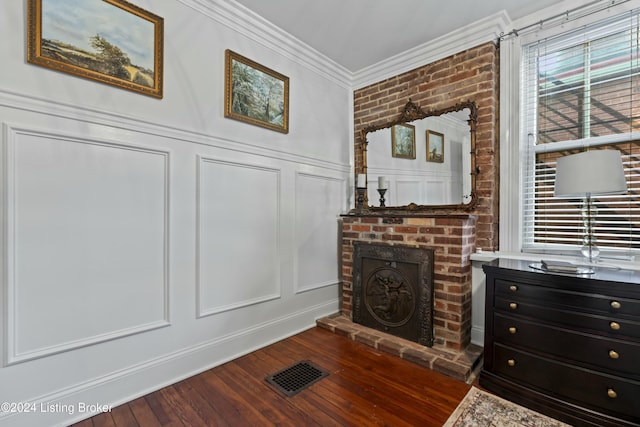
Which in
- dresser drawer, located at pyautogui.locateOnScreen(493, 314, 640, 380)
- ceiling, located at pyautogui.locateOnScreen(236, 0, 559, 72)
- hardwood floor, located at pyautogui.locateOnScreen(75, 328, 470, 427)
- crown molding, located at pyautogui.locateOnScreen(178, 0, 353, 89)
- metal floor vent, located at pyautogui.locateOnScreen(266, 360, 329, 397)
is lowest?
hardwood floor, located at pyautogui.locateOnScreen(75, 328, 470, 427)

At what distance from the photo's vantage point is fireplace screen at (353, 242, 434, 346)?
2.47 meters

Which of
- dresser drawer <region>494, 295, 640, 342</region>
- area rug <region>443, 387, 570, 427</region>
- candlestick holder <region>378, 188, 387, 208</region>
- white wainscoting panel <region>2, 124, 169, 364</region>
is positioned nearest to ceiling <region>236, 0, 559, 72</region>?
candlestick holder <region>378, 188, 387, 208</region>

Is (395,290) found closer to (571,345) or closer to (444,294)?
(444,294)

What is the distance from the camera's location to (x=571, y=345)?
5.44 feet

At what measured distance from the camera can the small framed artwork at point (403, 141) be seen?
296 centimetres

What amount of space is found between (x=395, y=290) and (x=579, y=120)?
6.47 ft

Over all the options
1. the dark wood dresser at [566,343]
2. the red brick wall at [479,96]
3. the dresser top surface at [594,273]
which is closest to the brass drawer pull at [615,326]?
the dark wood dresser at [566,343]

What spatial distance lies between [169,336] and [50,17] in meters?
2.00

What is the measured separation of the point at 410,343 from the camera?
248 centimetres

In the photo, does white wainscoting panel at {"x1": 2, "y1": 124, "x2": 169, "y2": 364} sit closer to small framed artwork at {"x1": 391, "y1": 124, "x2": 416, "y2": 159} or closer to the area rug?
the area rug

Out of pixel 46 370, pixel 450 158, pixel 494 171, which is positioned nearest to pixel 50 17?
pixel 46 370

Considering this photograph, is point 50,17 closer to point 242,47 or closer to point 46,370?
point 242,47

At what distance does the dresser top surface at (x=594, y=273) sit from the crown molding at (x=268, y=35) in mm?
2500

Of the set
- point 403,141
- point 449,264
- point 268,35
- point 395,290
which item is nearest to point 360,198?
point 403,141
